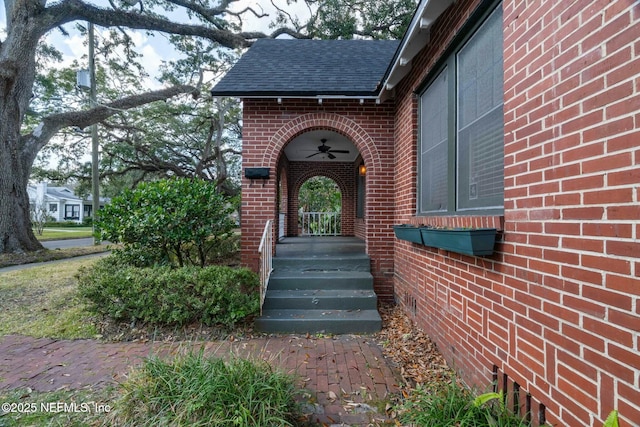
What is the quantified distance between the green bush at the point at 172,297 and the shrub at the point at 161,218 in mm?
771

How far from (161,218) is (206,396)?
3.23m

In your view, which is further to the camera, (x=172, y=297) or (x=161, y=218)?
(x=161, y=218)

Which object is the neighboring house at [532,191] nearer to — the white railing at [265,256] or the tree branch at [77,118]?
the white railing at [265,256]

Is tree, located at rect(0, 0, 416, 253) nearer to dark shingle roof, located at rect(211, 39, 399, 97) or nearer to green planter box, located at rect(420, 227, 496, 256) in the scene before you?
dark shingle roof, located at rect(211, 39, 399, 97)

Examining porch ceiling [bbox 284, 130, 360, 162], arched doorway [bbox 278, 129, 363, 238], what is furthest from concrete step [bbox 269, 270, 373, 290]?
arched doorway [bbox 278, 129, 363, 238]

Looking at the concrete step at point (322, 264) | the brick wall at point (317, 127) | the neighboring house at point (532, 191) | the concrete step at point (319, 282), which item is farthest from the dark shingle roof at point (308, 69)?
the concrete step at point (319, 282)

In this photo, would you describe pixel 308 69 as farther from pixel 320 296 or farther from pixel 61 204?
pixel 61 204

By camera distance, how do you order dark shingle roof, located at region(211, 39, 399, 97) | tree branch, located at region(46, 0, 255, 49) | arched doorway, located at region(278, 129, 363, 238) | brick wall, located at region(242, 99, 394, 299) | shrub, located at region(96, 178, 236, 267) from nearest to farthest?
shrub, located at region(96, 178, 236, 267) → dark shingle roof, located at region(211, 39, 399, 97) → brick wall, located at region(242, 99, 394, 299) → arched doorway, located at region(278, 129, 363, 238) → tree branch, located at region(46, 0, 255, 49)

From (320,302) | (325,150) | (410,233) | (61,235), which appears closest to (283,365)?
(320,302)

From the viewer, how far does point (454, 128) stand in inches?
120

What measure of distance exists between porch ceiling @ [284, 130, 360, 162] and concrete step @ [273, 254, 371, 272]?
2805 mm

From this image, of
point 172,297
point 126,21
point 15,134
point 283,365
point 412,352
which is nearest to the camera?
point 283,365

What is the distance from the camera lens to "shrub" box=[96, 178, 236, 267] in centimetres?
466

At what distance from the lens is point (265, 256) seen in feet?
15.3
